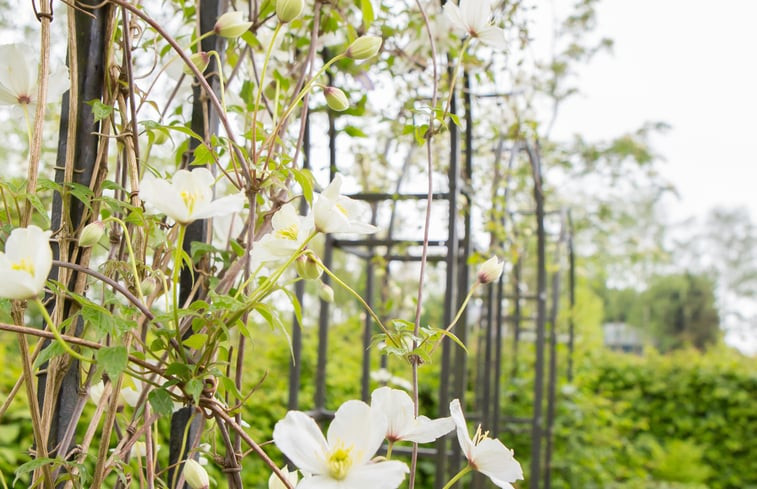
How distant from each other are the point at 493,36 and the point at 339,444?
50 cm

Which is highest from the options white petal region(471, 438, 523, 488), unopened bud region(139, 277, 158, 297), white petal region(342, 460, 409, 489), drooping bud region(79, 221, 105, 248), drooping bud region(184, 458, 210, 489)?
drooping bud region(79, 221, 105, 248)

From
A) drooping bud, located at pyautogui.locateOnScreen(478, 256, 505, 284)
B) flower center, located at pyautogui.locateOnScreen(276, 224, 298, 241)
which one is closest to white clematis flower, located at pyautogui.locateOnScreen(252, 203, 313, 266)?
flower center, located at pyautogui.locateOnScreen(276, 224, 298, 241)

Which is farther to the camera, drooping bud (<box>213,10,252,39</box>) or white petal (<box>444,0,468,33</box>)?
white petal (<box>444,0,468,33</box>)

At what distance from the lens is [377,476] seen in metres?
0.43

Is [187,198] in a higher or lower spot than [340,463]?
higher

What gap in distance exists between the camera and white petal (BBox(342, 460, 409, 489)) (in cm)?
42

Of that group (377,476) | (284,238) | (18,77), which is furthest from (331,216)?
(18,77)

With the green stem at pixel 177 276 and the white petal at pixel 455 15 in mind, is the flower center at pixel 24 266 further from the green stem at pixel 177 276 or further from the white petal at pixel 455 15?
the white petal at pixel 455 15

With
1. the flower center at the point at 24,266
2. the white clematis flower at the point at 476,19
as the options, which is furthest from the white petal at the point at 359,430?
the white clematis flower at the point at 476,19

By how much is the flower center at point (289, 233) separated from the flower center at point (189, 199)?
0.33ft

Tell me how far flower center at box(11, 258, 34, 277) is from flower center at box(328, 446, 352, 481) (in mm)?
213

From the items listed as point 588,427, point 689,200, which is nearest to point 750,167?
point 689,200

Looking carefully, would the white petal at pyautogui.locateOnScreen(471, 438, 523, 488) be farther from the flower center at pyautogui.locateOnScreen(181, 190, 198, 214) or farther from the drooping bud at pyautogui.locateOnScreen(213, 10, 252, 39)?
the drooping bud at pyautogui.locateOnScreen(213, 10, 252, 39)

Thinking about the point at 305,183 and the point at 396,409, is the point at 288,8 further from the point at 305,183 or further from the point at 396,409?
the point at 396,409
